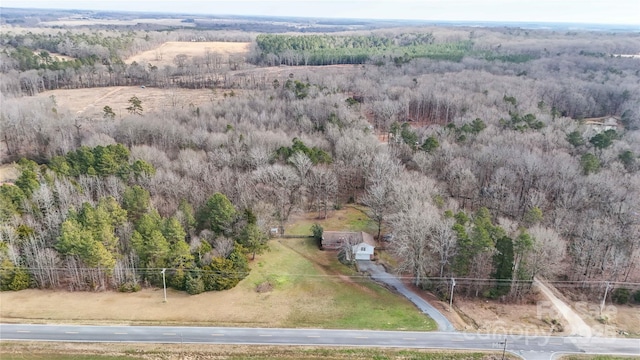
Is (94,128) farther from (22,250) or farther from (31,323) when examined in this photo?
(31,323)

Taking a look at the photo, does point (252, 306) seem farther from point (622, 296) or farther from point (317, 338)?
point (622, 296)

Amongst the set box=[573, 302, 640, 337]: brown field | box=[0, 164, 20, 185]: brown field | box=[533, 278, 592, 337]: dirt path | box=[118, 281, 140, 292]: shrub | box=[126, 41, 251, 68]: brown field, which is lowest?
box=[573, 302, 640, 337]: brown field

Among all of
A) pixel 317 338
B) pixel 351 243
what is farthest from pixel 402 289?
pixel 317 338

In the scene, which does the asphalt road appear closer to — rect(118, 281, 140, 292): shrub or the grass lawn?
the grass lawn

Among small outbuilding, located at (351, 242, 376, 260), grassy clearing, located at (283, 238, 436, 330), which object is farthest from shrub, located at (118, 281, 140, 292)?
small outbuilding, located at (351, 242, 376, 260)

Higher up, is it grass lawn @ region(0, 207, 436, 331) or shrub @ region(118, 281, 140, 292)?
shrub @ region(118, 281, 140, 292)

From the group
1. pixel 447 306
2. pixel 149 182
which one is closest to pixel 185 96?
pixel 149 182

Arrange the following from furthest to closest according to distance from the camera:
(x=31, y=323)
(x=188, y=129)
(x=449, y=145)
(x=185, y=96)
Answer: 1. (x=185, y=96)
2. (x=188, y=129)
3. (x=449, y=145)
4. (x=31, y=323)
